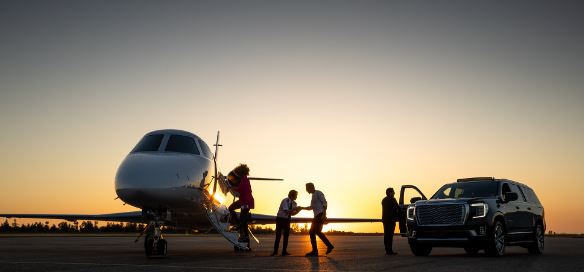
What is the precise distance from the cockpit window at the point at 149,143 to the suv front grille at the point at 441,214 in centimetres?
643

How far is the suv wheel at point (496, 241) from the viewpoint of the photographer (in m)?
14.0

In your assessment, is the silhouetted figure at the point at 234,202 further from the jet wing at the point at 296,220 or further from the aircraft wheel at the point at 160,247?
the jet wing at the point at 296,220

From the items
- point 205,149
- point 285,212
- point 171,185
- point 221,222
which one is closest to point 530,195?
point 285,212

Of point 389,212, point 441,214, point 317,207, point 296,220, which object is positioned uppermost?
point 317,207

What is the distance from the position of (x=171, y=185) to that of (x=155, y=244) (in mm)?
1421

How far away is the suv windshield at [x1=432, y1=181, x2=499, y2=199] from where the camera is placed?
15453mm

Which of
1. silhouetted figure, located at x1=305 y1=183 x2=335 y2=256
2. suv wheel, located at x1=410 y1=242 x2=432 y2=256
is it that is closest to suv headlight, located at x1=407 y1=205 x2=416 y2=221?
suv wheel, located at x1=410 y1=242 x2=432 y2=256

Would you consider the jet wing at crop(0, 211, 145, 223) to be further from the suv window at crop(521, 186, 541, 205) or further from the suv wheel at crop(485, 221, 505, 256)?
the suv window at crop(521, 186, 541, 205)

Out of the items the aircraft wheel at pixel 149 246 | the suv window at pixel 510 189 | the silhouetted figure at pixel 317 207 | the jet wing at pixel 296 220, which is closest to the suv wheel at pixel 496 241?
the suv window at pixel 510 189

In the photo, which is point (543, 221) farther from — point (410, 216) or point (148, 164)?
point (148, 164)

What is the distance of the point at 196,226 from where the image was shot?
16859 mm

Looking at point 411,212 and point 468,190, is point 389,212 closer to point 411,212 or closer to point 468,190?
point 411,212

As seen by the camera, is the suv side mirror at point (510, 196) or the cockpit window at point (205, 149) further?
the cockpit window at point (205, 149)

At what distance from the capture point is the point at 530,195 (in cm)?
1742
